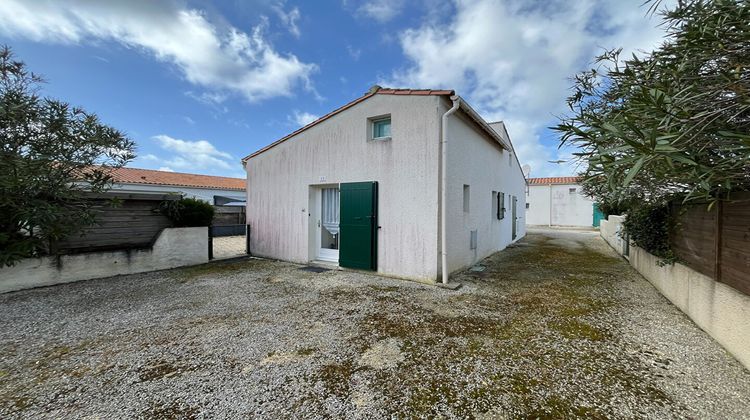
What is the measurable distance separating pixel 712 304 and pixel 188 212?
35.0ft

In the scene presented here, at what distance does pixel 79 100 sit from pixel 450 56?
915 centimetres

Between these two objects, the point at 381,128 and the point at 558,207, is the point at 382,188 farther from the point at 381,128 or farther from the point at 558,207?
the point at 558,207

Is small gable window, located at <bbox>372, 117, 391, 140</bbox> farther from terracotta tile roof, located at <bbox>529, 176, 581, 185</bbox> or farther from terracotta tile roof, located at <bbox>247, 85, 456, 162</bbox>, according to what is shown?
terracotta tile roof, located at <bbox>529, 176, 581, 185</bbox>

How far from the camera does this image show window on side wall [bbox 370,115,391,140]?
675 cm

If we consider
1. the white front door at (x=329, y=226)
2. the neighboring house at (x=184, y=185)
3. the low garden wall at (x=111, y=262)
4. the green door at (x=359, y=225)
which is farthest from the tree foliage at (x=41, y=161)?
the neighboring house at (x=184, y=185)

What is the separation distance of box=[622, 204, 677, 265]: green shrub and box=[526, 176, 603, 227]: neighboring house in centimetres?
1899

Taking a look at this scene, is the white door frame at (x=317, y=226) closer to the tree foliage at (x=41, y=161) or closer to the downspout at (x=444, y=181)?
the downspout at (x=444, y=181)

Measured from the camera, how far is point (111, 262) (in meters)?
6.55

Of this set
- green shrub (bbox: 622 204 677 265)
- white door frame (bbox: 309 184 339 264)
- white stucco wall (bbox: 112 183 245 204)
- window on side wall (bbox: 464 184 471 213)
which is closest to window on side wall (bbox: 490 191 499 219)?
window on side wall (bbox: 464 184 471 213)

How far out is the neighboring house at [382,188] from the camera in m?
5.97

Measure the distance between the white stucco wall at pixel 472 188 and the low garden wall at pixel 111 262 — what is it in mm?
7224

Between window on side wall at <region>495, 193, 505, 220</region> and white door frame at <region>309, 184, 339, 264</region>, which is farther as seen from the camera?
window on side wall at <region>495, 193, 505, 220</region>

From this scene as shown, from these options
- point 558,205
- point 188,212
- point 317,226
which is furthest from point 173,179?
point 558,205

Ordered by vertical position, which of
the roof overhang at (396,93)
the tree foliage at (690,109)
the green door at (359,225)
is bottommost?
the green door at (359,225)
